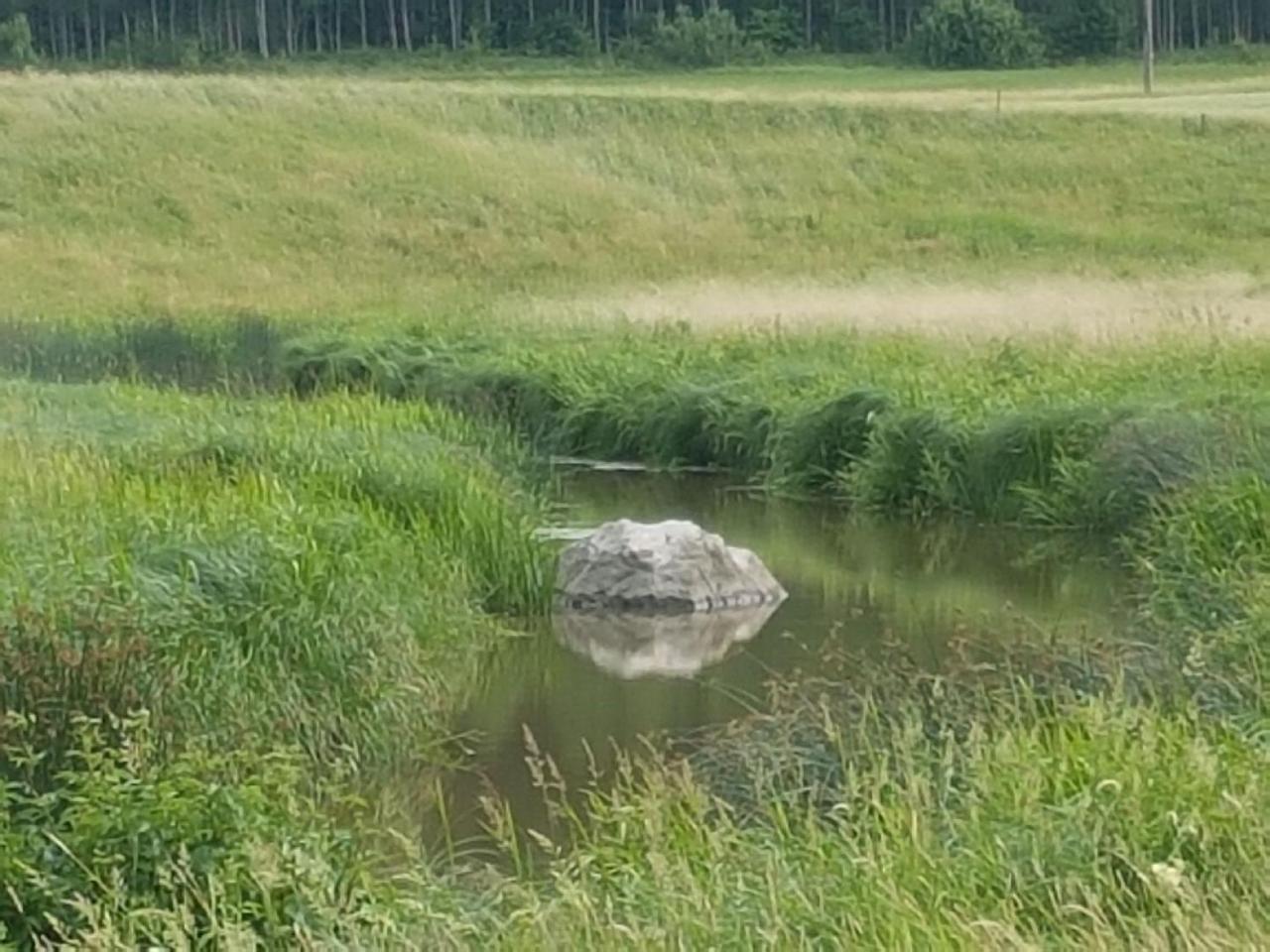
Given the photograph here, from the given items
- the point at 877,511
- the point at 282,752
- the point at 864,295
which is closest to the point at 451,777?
the point at 282,752

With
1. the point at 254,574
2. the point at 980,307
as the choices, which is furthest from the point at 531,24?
the point at 254,574

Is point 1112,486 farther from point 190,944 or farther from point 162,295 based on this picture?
point 162,295

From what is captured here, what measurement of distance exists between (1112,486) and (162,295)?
788 inches

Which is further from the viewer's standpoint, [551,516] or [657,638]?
[551,516]

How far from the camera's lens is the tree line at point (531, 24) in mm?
74188

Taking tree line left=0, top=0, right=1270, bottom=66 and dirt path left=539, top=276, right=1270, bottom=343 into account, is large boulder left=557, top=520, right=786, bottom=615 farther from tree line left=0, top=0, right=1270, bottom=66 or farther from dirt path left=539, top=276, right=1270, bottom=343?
tree line left=0, top=0, right=1270, bottom=66

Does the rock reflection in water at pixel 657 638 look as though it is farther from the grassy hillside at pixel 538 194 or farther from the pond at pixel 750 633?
the grassy hillside at pixel 538 194

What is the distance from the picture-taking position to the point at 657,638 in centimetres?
1316

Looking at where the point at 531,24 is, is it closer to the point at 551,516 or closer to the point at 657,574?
the point at 551,516

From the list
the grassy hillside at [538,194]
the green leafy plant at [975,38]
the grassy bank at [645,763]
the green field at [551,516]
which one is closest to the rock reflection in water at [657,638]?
the green field at [551,516]

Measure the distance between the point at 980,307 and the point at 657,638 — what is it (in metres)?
15.9

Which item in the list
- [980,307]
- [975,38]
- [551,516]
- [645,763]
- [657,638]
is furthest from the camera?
[975,38]

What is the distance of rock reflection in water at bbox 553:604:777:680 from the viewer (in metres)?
12.5

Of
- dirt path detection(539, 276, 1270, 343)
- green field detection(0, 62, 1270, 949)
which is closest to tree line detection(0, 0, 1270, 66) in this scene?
green field detection(0, 62, 1270, 949)
